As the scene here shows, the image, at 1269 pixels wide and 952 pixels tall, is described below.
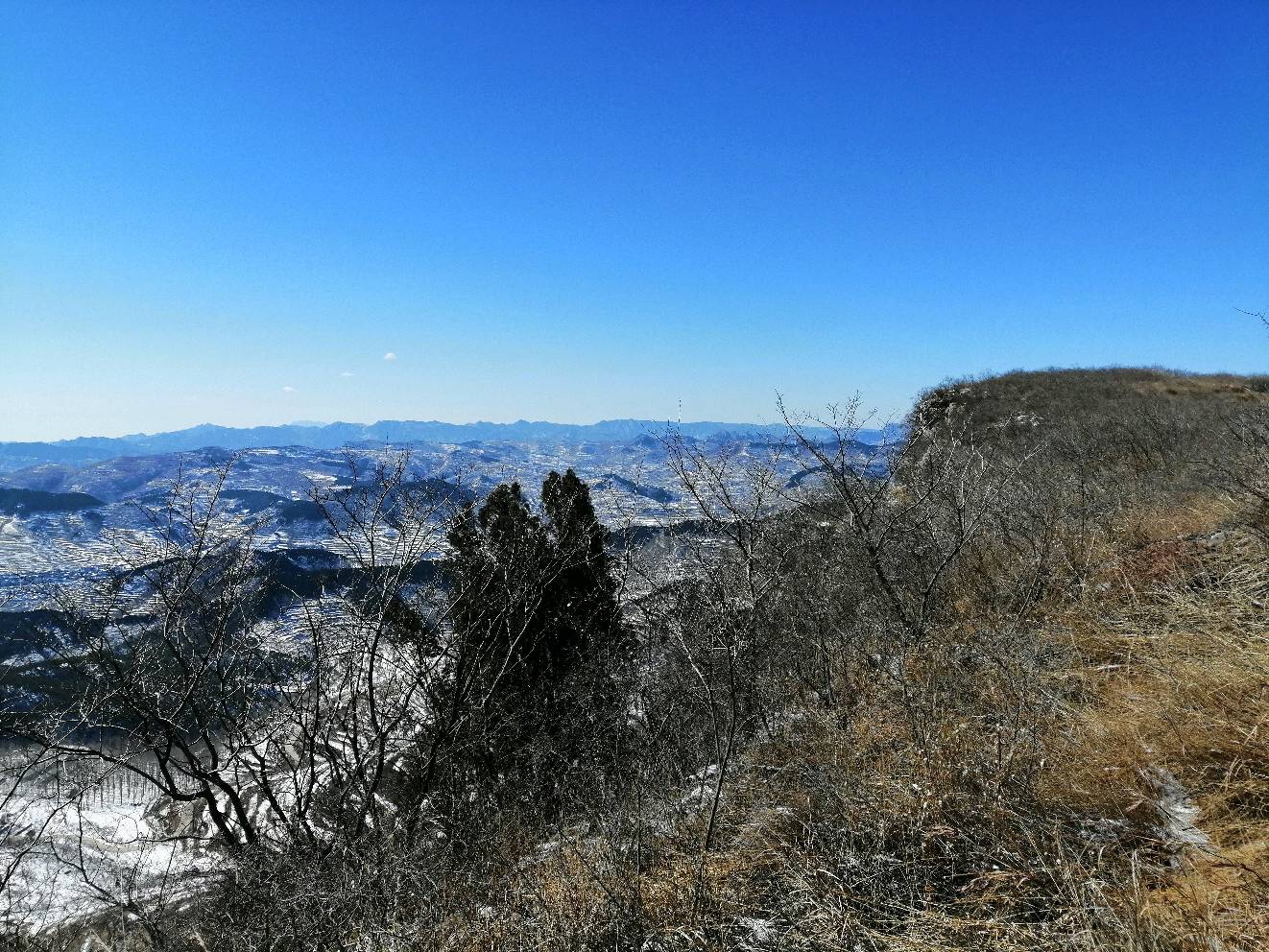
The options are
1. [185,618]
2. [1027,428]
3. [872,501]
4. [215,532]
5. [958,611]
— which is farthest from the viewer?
[1027,428]

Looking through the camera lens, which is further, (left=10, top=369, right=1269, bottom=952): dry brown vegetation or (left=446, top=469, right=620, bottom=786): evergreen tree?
(left=446, top=469, right=620, bottom=786): evergreen tree

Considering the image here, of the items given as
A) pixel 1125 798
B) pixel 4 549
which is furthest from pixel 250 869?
pixel 4 549

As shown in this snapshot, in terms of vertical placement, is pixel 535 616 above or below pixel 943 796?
below

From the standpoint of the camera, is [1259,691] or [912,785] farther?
[912,785]

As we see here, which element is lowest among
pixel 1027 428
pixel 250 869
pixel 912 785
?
pixel 250 869

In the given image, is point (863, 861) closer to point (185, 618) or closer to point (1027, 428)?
point (185, 618)

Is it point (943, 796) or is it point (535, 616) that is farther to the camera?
point (535, 616)

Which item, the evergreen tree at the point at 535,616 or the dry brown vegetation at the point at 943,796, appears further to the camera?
the evergreen tree at the point at 535,616

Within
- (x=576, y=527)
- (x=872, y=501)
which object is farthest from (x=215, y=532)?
(x=872, y=501)

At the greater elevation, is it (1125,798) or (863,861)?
(1125,798)

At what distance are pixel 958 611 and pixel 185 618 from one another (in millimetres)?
11660

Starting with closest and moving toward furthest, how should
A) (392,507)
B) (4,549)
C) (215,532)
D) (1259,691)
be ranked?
(1259,691) → (215,532) → (392,507) → (4,549)

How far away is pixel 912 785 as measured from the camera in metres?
3.53

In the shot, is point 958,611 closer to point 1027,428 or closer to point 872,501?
point 872,501
